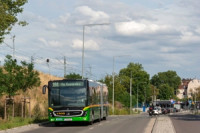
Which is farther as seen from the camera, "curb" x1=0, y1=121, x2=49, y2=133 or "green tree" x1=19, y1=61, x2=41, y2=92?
"green tree" x1=19, y1=61, x2=41, y2=92

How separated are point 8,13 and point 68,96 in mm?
7082

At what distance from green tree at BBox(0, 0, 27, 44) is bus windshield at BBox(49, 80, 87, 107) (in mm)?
5937

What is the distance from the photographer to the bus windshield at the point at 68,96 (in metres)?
27.8

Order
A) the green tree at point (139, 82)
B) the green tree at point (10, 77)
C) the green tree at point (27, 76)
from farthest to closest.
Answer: the green tree at point (139, 82)
the green tree at point (27, 76)
the green tree at point (10, 77)

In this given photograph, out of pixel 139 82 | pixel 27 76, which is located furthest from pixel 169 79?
pixel 27 76

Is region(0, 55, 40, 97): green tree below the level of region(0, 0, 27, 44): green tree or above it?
below

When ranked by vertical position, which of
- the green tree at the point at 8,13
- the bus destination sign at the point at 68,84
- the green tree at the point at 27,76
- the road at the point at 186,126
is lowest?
the road at the point at 186,126

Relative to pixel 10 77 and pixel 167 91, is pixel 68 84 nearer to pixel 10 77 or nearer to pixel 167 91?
Answer: pixel 10 77

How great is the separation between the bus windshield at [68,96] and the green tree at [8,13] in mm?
5937

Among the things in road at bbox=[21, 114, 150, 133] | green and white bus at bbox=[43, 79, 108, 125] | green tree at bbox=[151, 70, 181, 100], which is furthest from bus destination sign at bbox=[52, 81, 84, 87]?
green tree at bbox=[151, 70, 181, 100]

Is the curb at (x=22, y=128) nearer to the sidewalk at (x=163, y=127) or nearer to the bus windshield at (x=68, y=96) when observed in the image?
the bus windshield at (x=68, y=96)

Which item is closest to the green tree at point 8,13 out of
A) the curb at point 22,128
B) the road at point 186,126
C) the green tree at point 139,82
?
the curb at point 22,128

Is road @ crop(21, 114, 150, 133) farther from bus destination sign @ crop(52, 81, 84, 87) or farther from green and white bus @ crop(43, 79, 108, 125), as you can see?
bus destination sign @ crop(52, 81, 84, 87)

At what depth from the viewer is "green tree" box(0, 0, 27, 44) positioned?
21780mm
